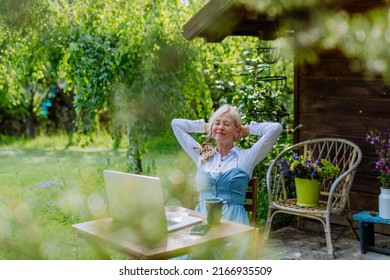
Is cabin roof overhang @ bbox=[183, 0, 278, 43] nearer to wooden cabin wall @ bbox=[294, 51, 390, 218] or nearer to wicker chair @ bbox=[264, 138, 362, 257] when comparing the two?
wooden cabin wall @ bbox=[294, 51, 390, 218]

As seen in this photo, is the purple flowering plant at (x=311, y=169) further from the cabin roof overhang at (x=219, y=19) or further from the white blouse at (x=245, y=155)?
the cabin roof overhang at (x=219, y=19)

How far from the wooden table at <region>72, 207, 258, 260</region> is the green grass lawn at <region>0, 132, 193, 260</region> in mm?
304

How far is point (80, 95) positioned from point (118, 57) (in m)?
0.55

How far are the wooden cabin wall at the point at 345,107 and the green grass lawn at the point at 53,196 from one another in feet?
4.61

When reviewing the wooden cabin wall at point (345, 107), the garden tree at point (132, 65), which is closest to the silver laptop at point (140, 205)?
the wooden cabin wall at point (345, 107)

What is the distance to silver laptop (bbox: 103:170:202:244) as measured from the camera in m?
2.72

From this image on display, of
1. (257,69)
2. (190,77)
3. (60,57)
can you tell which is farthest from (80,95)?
(257,69)

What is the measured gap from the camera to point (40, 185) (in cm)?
735

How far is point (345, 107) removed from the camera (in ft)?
16.9

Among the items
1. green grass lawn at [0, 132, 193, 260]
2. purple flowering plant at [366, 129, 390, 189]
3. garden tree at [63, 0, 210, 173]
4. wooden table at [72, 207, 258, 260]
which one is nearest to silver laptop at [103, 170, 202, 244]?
wooden table at [72, 207, 258, 260]

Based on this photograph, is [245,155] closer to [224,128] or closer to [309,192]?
[224,128]

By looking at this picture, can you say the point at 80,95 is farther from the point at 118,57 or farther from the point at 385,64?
the point at 385,64

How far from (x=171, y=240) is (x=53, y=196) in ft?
14.0

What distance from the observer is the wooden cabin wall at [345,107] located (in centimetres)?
496
